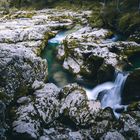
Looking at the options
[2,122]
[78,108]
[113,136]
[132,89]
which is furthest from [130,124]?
[2,122]

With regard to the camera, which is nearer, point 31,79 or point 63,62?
point 31,79

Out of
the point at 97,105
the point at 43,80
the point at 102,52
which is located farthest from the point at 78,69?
the point at 97,105

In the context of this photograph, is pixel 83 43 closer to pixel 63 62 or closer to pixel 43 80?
pixel 63 62

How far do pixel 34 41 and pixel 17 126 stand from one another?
21.8 m

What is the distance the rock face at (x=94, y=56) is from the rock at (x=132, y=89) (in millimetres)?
3832

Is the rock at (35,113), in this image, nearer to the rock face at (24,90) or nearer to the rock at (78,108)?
the rock face at (24,90)

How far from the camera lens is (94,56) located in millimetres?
32531

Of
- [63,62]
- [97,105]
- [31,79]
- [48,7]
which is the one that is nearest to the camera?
[97,105]

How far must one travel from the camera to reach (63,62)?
3550 centimetres

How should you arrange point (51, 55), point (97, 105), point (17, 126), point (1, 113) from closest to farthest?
1. point (1, 113)
2. point (17, 126)
3. point (97, 105)
4. point (51, 55)

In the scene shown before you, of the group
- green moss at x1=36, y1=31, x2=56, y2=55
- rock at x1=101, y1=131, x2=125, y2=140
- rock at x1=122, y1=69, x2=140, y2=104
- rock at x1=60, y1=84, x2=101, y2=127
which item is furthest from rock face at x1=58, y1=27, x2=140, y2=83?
rock at x1=101, y1=131, x2=125, y2=140

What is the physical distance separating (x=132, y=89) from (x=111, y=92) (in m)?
→ 2.30

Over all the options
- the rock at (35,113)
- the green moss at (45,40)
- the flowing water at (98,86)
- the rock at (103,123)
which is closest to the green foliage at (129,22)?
the green moss at (45,40)

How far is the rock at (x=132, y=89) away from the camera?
2558 cm
